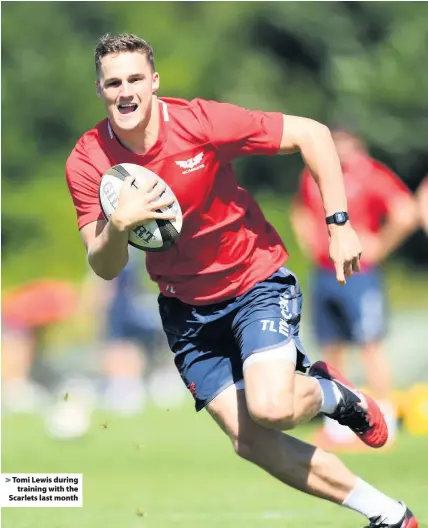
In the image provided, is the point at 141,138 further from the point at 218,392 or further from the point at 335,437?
the point at 335,437

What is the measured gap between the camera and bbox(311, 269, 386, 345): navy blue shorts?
1067 centimetres

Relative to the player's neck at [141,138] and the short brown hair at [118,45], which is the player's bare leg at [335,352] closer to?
the player's neck at [141,138]

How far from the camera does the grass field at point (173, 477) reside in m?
6.71

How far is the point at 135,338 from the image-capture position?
14.8 meters

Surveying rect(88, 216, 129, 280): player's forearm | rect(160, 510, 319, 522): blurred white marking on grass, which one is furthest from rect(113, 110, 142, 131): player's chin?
rect(160, 510, 319, 522): blurred white marking on grass

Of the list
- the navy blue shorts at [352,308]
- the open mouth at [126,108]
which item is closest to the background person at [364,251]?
the navy blue shorts at [352,308]

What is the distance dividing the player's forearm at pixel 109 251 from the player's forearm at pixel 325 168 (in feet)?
3.37

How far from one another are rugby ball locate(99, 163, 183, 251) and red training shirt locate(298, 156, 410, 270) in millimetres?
5018

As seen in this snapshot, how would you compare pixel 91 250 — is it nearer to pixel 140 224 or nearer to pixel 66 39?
pixel 140 224

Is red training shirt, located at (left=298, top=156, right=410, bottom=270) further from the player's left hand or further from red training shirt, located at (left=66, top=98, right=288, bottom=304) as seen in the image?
the player's left hand

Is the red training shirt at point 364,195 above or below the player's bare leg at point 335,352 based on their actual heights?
above

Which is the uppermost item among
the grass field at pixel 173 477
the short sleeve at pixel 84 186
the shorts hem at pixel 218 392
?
the short sleeve at pixel 84 186

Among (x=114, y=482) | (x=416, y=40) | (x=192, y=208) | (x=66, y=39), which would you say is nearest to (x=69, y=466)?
(x=114, y=482)

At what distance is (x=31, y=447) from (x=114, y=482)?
202 cm
